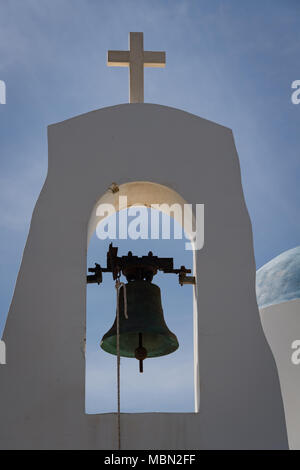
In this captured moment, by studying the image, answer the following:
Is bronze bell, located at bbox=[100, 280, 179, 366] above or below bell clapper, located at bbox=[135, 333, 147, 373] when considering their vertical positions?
above

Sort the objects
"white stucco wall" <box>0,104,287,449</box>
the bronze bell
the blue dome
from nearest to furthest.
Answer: "white stucco wall" <box>0,104,287,449</box>, the bronze bell, the blue dome

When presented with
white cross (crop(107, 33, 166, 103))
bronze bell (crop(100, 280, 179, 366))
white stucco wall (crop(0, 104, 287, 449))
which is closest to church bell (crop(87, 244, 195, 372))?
bronze bell (crop(100, 280, 179, 366))

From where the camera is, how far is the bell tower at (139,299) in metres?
5.51

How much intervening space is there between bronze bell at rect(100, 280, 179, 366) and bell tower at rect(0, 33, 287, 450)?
0.01 m

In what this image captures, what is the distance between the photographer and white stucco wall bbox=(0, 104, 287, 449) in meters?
5.50

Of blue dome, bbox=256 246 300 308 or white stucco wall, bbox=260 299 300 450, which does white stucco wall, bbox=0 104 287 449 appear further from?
blue dome, bbox=256 246 300 308

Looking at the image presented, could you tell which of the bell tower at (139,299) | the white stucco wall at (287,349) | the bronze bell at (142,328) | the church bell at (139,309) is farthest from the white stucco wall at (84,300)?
the white stucco wall at (287,349)

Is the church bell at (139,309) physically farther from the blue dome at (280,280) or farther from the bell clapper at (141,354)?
the blue dome at (280,280)

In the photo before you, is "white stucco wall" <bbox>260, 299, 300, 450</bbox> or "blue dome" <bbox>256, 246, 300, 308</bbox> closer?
"white stucco wall" <bbox>260, 299, 300, 450</bbox>

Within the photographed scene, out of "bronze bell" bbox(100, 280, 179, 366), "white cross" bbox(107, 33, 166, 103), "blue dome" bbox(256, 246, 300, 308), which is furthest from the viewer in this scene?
"blue dome" bbox(256, 246, 300, 308)

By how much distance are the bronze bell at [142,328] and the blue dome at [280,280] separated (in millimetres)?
3378

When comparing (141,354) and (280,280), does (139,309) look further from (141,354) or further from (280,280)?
(280,280)

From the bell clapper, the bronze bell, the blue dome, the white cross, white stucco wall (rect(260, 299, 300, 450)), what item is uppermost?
the white cross
